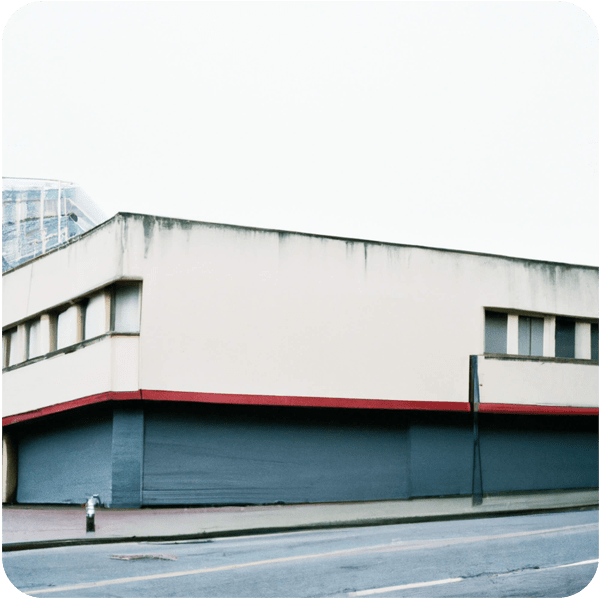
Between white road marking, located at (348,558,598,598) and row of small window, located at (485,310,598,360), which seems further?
row of small window, located at (485,310,598,360)

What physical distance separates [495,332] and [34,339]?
8.29 m

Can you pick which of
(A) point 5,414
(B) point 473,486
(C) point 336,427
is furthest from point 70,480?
(B) point 473,486

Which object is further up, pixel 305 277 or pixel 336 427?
pixel 305 277

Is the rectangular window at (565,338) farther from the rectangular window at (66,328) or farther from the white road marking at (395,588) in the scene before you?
the rectangular window at (66,328)

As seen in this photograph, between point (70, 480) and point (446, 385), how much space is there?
7887mm

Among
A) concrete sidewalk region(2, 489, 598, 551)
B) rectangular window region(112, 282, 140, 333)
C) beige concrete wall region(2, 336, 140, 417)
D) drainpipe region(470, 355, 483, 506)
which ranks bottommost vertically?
concrete sidewalk region(2, 489, 598, 551)

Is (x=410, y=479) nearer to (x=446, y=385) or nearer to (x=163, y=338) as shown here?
(x=446, y=385)

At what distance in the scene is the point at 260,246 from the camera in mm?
18141

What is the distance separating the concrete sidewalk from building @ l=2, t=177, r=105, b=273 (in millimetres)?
2981

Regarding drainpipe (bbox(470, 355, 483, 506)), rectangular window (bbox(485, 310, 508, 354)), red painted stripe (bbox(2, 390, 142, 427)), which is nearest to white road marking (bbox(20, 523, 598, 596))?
drainpipe (bbox(470, 355, 483, 506))

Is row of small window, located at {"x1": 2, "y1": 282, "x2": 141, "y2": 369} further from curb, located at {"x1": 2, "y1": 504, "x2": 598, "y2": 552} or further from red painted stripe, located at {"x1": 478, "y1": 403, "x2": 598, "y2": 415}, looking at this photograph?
red painted stripe, located at {"x1": 478, "y1": 403, "x2": 598, "y2": 415}

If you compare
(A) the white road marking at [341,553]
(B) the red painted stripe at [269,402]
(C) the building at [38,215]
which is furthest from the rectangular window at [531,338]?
(C) the building at [38,215]

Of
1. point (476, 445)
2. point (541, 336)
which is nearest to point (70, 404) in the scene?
point (476, 445)

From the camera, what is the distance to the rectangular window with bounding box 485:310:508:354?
9945 millimetres
